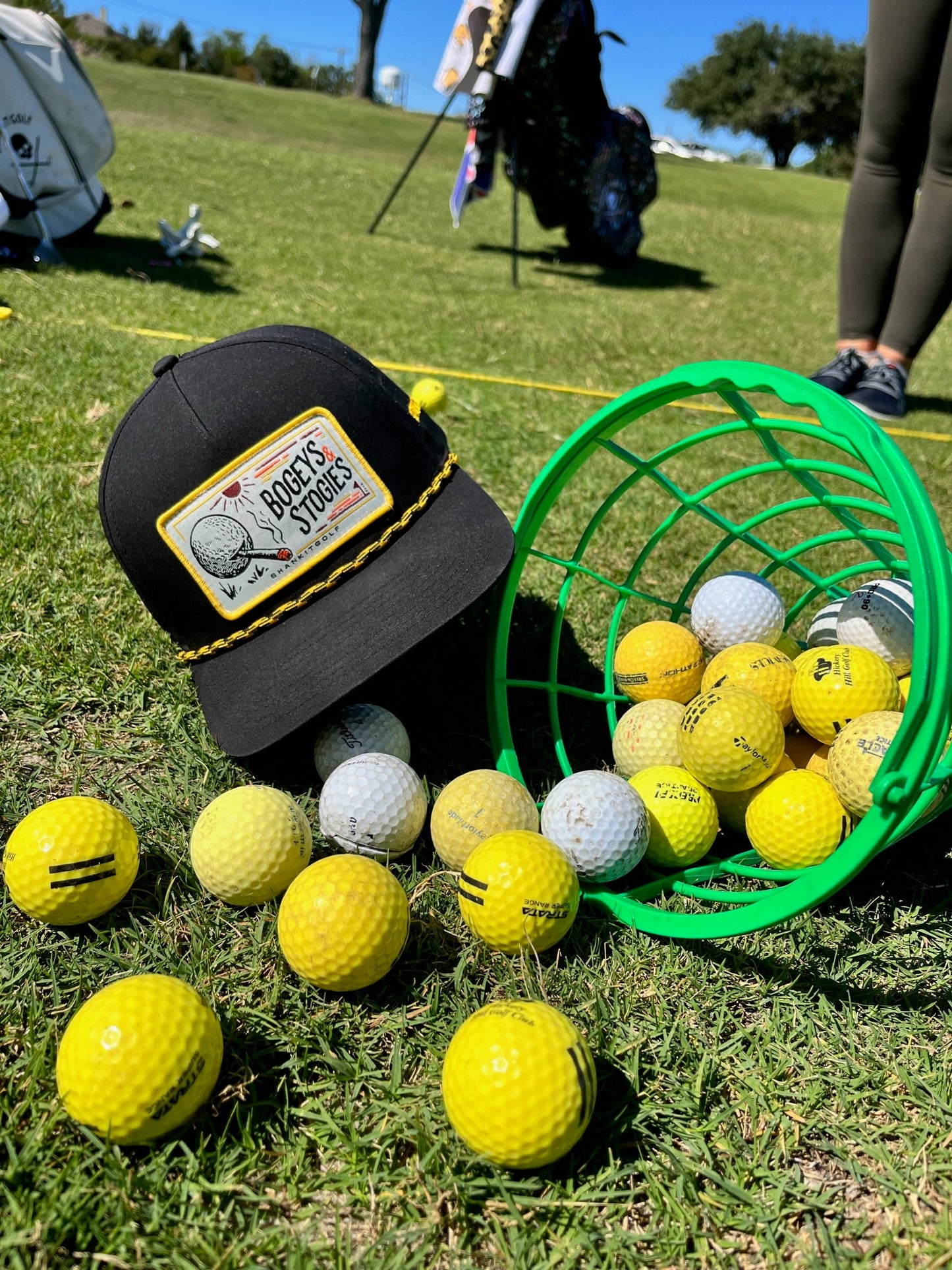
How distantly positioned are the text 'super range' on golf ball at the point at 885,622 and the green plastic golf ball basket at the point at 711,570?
8 cm

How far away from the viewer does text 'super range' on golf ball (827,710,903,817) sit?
1721mm

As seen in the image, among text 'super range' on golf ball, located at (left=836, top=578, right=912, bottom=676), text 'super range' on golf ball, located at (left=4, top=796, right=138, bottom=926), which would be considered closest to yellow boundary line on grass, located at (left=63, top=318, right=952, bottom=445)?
text 'super range' on golf ball, located at (left=836, top=578, right=912, bottom=676)

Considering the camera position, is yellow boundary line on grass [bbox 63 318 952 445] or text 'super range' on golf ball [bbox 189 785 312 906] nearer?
text 'super range' on golf ball [bbox 189 785 312 906]

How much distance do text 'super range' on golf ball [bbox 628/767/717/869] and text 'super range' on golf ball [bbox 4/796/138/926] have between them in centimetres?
104

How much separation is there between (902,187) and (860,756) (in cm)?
328

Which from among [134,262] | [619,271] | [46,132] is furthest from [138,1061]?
[619,271]

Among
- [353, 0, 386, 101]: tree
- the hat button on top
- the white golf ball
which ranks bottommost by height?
the white golf ball

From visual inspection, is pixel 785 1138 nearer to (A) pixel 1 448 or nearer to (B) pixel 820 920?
(B) pixel 820 920

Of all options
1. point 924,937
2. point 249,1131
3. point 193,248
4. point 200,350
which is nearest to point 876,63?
point 200,350

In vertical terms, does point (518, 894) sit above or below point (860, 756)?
below

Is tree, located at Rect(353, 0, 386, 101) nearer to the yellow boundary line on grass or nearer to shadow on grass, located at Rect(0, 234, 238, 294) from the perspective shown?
shadow on grass, located at Rect(0, 234, 238, 294)

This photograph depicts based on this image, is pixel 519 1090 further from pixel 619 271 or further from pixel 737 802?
pixel 619 271

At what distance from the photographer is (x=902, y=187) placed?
395 cm

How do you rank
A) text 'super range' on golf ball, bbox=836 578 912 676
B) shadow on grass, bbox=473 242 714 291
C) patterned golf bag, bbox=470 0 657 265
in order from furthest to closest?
shadow on grass, bbox=473 242 714 291, patterned golf bag, bbox=470 0 657 265, text 'super range' on golf ball, bbox=836 578 912 676
